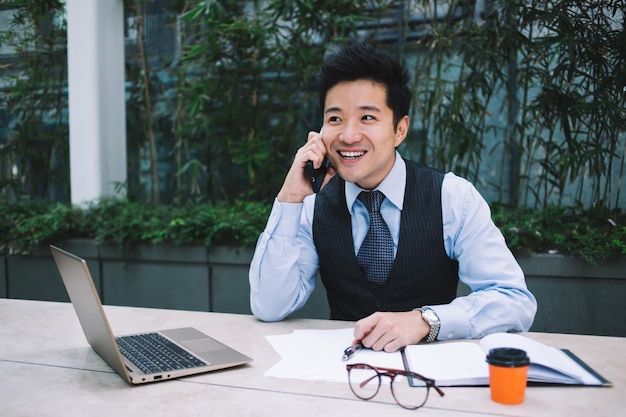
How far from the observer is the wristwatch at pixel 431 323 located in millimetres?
1370

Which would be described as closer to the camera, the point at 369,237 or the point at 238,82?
the point at 369,237

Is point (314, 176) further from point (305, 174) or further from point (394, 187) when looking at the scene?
point (394, 187)

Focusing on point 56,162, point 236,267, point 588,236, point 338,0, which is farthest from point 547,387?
point 56,162

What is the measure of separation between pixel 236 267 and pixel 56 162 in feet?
6.07

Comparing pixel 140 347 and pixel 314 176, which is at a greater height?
pixel 314 176

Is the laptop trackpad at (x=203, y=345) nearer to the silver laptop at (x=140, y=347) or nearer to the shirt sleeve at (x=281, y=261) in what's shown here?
the silver laptop at (x=140, y=347)

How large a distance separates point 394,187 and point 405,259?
0.22m

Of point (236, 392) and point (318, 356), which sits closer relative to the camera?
point (236, 392)

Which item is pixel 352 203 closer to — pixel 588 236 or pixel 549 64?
pixel 588 236

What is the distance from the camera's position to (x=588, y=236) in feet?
8.31

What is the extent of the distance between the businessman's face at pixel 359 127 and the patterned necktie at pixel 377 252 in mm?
153

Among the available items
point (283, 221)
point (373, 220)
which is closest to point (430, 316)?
point (373, 220)

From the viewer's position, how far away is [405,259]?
5.59 ft

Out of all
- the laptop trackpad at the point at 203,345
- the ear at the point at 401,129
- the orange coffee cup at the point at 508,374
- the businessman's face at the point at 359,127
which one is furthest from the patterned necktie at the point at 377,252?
the orange coffee cup at the point at 508,374
